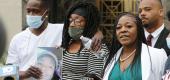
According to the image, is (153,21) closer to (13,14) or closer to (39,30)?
(39,30)

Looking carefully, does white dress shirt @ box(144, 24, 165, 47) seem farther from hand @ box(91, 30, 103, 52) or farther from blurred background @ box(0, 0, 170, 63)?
blurred background @ box(0, 0, 170, 63)

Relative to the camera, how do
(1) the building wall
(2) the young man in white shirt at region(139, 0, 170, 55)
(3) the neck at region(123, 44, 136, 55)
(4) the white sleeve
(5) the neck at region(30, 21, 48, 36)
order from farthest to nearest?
(1) the building wall, (5) the neck at region(30, 21, 48, 36), (4) the white sleeve, (2) the young man in white shirt at region(139, 0, 170, 55), (3) the neck at region(123, 44, 136, 55)

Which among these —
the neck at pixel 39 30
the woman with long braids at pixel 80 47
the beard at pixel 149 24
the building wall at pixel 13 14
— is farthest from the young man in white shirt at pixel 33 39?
the building wall at pixel 13 14

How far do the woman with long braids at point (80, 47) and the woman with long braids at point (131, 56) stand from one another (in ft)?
0.60

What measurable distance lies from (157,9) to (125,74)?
3.61 feet

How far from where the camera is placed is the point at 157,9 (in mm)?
4301

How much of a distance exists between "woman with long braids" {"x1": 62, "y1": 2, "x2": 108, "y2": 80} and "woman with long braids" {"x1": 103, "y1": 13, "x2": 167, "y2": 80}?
184mm

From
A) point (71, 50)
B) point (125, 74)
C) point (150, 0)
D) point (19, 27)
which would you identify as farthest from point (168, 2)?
point (125, 74)

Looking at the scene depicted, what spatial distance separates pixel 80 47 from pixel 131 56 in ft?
1.99

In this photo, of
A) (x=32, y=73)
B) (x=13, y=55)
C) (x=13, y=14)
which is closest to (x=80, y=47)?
(x=32, y=73)

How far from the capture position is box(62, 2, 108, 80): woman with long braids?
3.84 m

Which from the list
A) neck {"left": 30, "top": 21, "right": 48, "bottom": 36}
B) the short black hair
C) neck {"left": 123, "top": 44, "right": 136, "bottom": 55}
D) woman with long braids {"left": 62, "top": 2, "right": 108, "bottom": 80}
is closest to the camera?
neck {"left": 123, "top": 44, "right": 136, "bottom": 55}

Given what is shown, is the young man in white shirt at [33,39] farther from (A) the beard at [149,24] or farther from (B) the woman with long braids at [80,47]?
(A) the beard at [149,24]

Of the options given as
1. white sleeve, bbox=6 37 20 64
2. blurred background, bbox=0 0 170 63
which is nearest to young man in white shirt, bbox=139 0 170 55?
white sleeve, bbox=6 37 20 64
